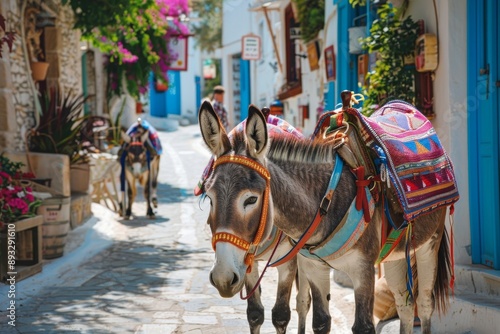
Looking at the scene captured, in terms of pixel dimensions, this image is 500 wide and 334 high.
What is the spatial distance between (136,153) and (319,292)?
935 cm

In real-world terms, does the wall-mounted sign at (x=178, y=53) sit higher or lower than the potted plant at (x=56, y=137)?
higher

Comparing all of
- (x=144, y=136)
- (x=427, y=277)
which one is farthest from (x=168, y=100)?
(x=427, y=277)

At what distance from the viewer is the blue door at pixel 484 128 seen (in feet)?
19.3

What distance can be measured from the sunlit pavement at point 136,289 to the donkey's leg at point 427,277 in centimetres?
126

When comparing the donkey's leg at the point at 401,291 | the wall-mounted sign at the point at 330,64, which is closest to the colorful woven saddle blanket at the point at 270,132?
the donkey's leg at the point at 401,291

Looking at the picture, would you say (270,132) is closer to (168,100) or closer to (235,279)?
(235,279)

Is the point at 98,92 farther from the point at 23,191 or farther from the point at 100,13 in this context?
the point at 23,191

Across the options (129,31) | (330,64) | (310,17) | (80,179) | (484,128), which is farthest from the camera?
(310,17)

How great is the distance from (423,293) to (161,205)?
10872mm

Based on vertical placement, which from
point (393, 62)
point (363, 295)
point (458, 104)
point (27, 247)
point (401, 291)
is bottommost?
point (27, 247)

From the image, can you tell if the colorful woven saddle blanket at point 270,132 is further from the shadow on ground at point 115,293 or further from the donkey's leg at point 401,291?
the shadow on ground at point 115,293

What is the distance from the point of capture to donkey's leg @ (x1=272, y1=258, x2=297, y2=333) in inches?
188

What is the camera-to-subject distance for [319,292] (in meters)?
4.42

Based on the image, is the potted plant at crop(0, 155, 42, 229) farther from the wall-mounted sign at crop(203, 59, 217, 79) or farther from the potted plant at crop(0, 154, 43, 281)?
the wall-mounted sign at crop(203, 59, 217, 79)
